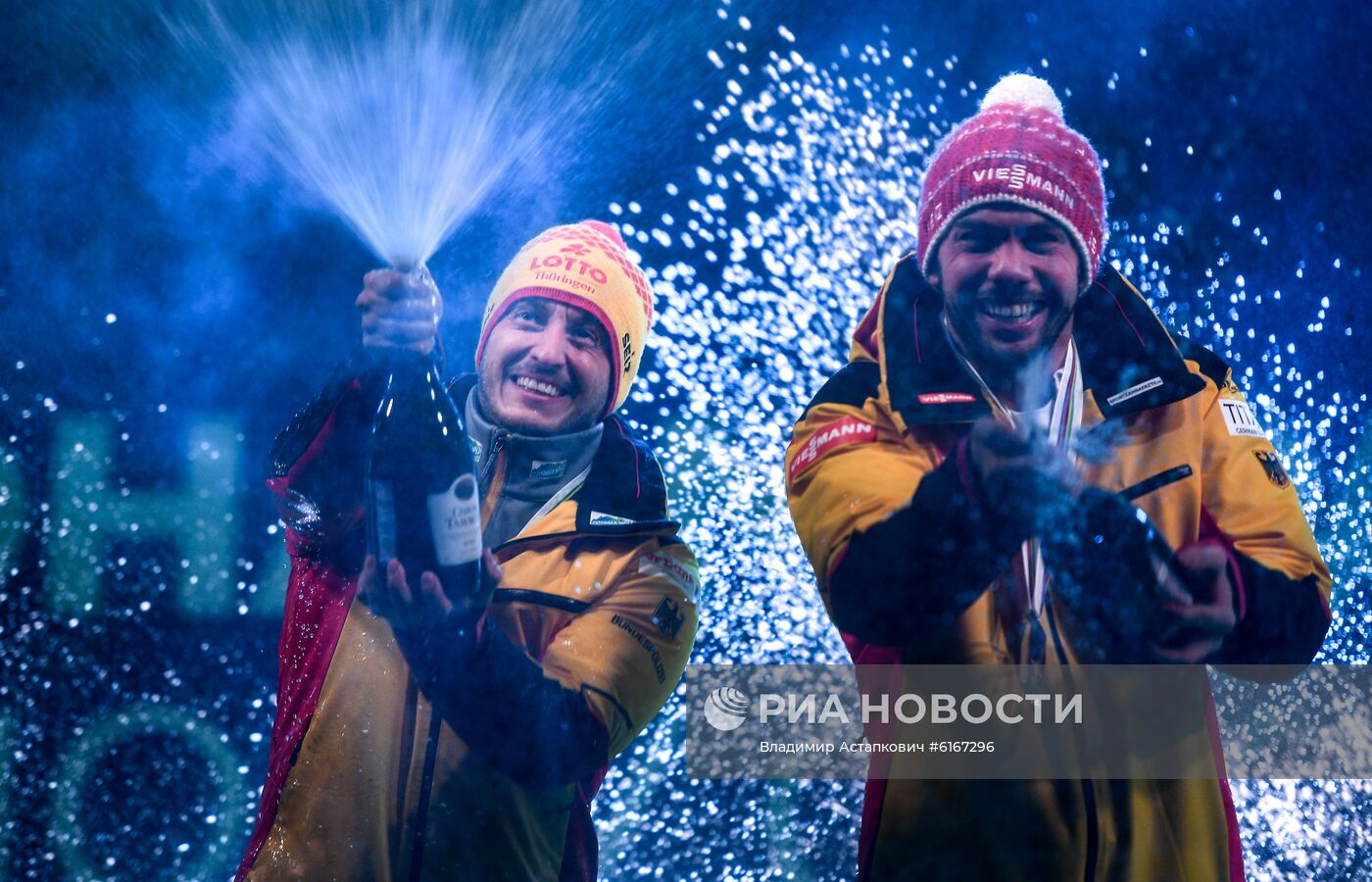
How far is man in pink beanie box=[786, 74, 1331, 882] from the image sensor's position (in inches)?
75.7

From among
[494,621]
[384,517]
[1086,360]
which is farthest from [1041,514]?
[384,517]

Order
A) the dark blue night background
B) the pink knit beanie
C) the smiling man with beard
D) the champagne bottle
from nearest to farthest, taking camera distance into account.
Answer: the champagne bottle < the smiling man with beard < the pink knit beanie < the dark blue night background

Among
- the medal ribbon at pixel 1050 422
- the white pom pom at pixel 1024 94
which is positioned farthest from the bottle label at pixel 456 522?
the white pom pom at pixel 1024 94

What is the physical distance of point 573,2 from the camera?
2.22 metres

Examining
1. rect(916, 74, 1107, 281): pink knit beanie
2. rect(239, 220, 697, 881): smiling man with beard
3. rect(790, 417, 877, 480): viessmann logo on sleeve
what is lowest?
rect(239, 220, 697, 881): smiling man with beard

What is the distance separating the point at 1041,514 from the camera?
1929mm

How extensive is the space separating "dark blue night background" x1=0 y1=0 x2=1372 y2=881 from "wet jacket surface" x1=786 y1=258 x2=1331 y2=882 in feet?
0.51

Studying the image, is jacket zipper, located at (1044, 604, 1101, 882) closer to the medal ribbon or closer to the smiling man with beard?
the medal ribbon

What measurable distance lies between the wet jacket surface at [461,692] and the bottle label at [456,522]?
116 millimetres

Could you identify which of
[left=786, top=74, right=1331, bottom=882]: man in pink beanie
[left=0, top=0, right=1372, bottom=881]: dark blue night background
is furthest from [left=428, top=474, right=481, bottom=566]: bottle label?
[left=786, top=74, right=1331, bottom=882]: man in pink beanie

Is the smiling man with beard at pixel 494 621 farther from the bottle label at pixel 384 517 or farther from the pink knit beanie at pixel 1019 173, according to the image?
the pink knit beanie at pixel 1019 173

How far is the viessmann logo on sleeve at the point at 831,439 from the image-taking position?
2018 mm

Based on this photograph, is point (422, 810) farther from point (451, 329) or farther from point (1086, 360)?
point (1086, 360)

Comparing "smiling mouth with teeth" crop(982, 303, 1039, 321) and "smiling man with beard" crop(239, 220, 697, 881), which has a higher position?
"smiling mouth with teeth" crop(982, 303, 1039, 321)
